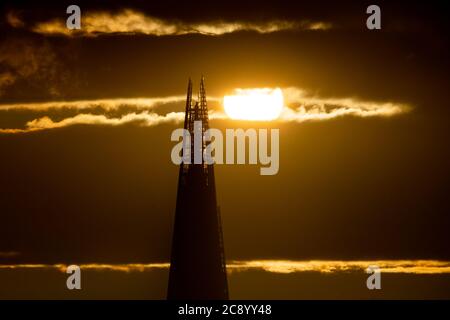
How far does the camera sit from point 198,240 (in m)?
112

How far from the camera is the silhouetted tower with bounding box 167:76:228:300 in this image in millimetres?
111375

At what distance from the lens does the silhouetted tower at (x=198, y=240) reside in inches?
4385

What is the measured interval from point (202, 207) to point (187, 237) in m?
3.11
